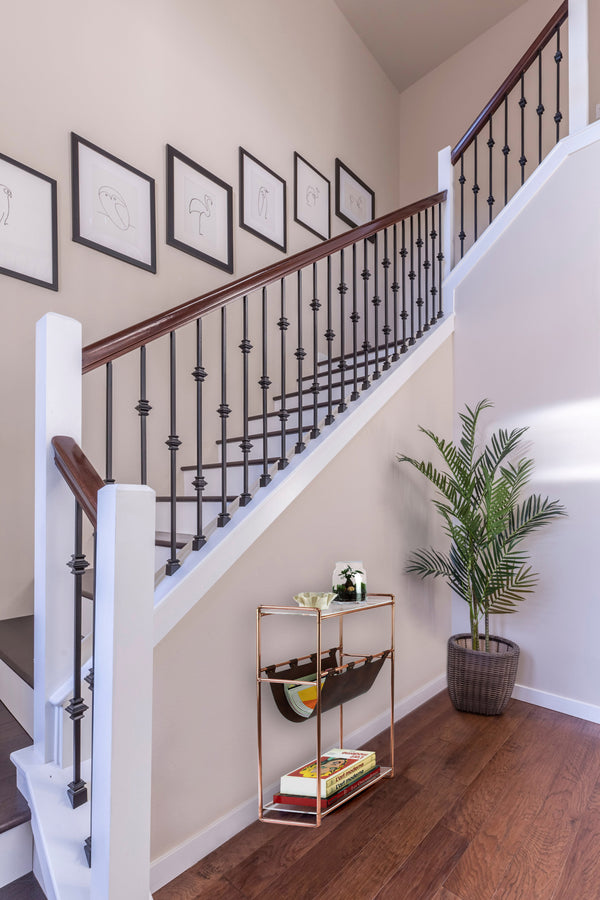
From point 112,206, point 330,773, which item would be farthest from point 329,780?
point 112,206

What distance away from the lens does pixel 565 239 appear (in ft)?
9.14

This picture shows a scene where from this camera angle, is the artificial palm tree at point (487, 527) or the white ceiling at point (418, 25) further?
the white ceiling at point (418, 25)

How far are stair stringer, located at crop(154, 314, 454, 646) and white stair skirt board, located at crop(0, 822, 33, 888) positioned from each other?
0.53m

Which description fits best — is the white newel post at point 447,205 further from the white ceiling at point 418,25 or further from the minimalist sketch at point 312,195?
the white ceiling at point 418,25

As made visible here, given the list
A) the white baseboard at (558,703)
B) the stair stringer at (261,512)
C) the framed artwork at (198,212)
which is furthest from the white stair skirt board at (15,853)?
the framed artwork at (198,212)

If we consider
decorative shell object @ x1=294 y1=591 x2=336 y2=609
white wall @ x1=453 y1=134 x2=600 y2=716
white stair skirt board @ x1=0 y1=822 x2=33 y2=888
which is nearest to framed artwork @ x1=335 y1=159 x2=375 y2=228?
white wall @ x1=453 y1=134 x2=600 y2=716

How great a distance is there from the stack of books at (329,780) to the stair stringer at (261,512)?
29.7 inches

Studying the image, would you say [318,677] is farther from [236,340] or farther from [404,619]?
[236,340]

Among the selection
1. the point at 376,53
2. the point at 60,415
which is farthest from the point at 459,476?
the point at 376,53

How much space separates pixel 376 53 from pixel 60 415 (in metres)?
4.71

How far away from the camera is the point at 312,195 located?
3.91m

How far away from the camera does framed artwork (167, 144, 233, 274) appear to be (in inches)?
113

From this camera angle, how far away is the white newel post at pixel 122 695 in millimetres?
1056

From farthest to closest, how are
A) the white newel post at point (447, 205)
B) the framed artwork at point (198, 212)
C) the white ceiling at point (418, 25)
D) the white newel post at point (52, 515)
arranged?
the white ceiling at point (418, 25), the white newel post at point (447, 205), the framed artwork at point (198, 212), the white newel post at point (52, 515)
